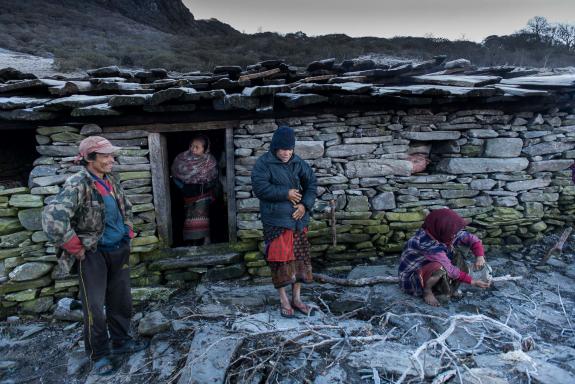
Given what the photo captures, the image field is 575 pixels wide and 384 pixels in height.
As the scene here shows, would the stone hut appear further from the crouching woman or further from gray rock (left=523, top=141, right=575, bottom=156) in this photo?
the crouching woman

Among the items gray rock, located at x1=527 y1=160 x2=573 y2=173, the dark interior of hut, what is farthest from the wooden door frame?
gray rock, located at x1=527 y1=160 x2=573 y2=173

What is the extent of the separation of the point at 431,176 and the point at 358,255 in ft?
4.76

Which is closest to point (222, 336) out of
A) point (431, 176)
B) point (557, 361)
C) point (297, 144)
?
point (297, 144)

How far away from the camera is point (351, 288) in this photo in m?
4.34

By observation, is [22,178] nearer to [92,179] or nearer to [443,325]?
[92,179]

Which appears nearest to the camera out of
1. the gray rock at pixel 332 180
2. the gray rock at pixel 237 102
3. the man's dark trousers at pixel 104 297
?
the man's dark trousers at pixel 104 297

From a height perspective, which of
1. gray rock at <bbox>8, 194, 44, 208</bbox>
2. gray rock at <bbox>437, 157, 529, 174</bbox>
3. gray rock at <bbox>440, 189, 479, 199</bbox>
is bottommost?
gray rock at <bbox>440, 189, 479, 199</bbox>

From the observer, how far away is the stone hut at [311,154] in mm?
4027

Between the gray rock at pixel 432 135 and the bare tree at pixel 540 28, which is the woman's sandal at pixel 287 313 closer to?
the gray rock at pixel 432 135

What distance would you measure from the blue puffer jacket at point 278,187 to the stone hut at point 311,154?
82cm

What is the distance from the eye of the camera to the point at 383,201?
4762 mm

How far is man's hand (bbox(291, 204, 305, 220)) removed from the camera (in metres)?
3.47

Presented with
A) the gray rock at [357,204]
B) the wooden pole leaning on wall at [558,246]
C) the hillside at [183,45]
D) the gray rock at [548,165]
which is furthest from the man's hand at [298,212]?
the hillside at [183,45]

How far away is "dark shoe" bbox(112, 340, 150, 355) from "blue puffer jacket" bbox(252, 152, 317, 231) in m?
1.64
